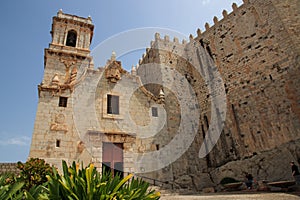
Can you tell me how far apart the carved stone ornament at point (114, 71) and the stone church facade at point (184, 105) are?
0.07 m

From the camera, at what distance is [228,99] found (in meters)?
15.9

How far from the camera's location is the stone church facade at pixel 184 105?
34.8 ft

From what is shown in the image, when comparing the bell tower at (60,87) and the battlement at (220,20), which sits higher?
the battlement at (220,20)

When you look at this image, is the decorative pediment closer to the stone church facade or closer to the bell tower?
the stone church facade

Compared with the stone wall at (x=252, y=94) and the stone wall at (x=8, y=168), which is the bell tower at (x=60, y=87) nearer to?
the stone wall at (x=8, y=168)

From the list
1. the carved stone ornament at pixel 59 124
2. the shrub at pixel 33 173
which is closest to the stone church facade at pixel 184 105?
the carved stone ornament at pixel 59 124

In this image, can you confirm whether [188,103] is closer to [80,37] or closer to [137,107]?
[137,107]

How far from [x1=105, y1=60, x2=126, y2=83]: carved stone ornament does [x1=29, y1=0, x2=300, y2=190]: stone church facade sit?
7 cm

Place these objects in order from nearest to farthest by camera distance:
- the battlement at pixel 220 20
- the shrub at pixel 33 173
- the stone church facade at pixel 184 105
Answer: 1. the shrub at pixel 33 173
2. the stone church facade at pixel 184 105
3. the battlement at pixel 220 20

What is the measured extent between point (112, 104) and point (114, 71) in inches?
90.9

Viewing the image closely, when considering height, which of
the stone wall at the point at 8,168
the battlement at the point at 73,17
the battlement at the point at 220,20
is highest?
the battlement at the point at 220,20

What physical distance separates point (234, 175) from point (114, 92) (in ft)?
34.1

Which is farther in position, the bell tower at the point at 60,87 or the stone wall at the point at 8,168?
the bell tower at the point at 60,87

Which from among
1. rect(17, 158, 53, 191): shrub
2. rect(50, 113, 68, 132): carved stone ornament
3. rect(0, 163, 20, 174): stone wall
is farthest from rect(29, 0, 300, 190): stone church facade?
rect(17, 158, 53, 191): shrub
